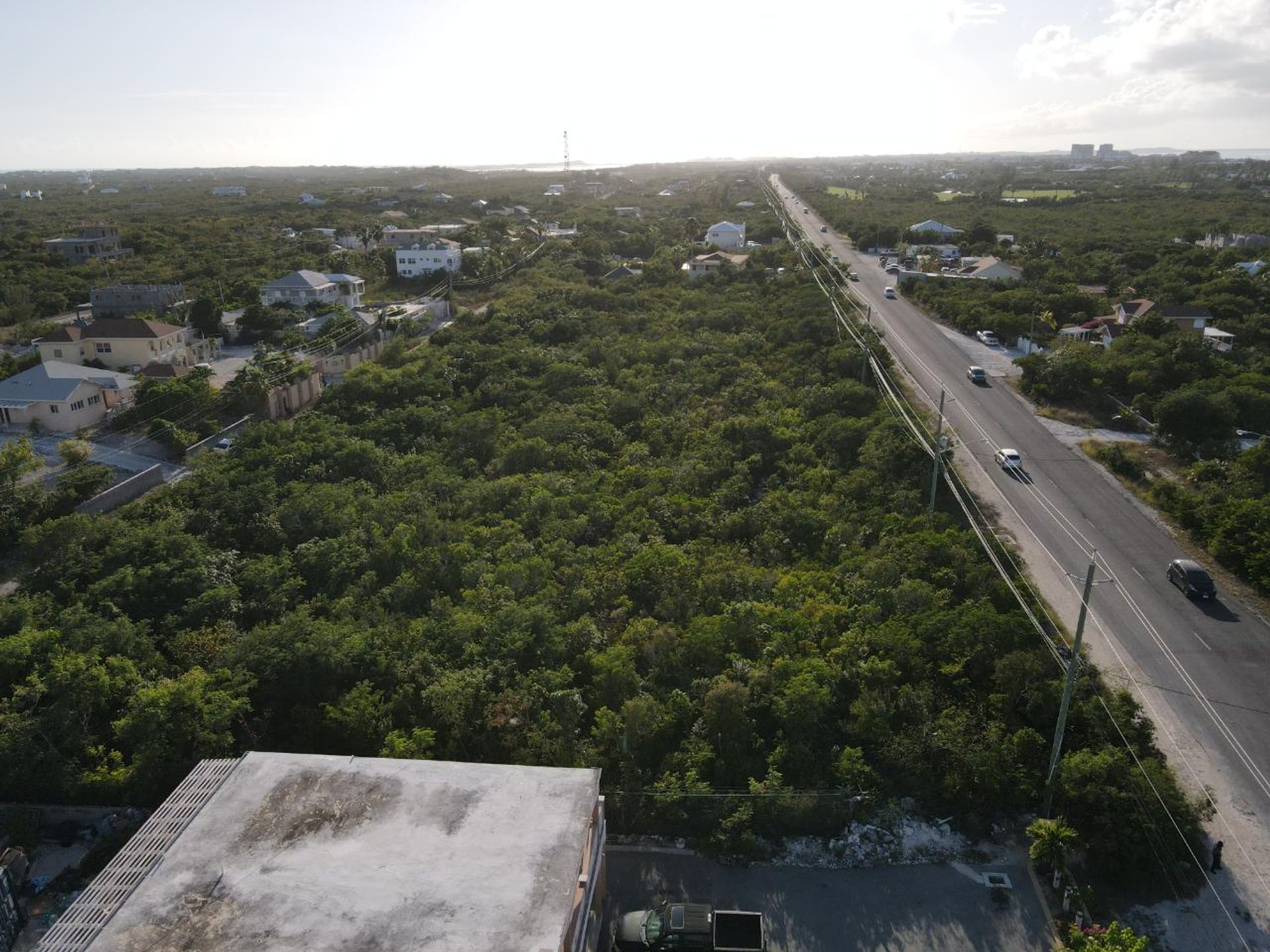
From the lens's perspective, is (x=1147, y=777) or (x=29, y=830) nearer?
(x=1147, y=777)

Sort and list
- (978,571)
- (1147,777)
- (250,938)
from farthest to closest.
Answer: (978,571) → (1147,777) → (250,938)

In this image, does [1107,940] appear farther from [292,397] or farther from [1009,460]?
Answer: [292,397]

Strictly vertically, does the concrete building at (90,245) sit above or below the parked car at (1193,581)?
above

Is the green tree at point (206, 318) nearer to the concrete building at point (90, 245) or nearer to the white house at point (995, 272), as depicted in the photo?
the concrete building at point (90, 245)

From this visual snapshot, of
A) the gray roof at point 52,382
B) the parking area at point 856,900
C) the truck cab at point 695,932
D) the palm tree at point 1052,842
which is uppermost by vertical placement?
the gray roof at point 52,382

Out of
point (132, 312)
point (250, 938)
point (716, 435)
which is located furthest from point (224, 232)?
point (250, 938)

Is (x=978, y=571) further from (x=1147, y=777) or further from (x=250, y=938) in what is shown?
(x=250, y=938)

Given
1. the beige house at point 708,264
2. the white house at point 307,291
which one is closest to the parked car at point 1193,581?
the beige house at point 708,264
